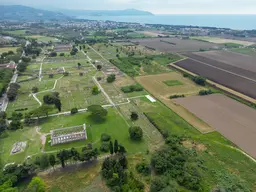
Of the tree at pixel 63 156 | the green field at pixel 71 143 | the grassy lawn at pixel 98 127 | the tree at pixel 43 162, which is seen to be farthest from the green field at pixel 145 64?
the tree at pixel 43 162

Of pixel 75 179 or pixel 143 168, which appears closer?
pixel 75 179

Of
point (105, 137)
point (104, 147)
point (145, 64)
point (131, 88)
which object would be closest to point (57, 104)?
point (105, 137)

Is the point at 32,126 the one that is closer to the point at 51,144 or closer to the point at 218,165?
the point at 51,144

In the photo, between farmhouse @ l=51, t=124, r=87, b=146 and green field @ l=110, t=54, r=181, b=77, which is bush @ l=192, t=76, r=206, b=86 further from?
farmhouse @ l=51, t=124, r=87, b=146

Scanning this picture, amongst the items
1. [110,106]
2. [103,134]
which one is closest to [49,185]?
[103,134]

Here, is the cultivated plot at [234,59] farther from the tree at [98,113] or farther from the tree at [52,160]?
the tree at [52,160]

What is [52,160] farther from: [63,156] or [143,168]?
[143,168]

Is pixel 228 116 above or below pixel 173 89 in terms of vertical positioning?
above
